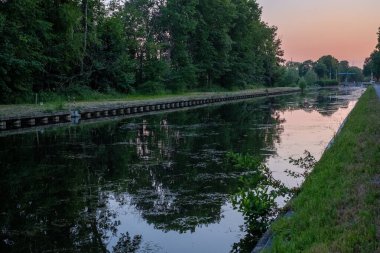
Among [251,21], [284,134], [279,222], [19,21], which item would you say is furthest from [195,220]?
[251,21]

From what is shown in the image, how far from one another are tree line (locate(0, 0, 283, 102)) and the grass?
28534 mm

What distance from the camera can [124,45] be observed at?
53188 mm

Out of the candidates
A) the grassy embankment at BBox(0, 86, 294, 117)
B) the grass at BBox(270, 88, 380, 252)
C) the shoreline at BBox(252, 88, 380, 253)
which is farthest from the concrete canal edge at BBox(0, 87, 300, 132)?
the shoreline at BBox(252, 88, 380, 253)

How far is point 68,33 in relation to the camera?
42.8 m

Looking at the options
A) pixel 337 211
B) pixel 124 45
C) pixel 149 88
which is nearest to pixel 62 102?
pixel 124 45

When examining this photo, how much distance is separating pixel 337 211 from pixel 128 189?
20.4ft

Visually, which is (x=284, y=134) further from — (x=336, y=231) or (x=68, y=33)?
(x=68, y=33)

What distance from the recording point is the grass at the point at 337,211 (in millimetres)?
5582

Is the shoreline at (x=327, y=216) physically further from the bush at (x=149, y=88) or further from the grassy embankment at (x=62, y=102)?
the bush at (x=149, y=88)

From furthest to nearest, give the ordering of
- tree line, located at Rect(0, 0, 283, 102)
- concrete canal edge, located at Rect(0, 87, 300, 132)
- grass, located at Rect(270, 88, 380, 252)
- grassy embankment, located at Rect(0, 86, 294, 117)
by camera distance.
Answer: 1. tree line, located at Rect(0, 0, 283, 102)
2. grassy embankment, located at Rect(0, 86, 294, 117)
3. concrete canal edge, located at Rect(0, 87, 300, 132)
4. grass, located at Rect(270, 88, 380, 252)

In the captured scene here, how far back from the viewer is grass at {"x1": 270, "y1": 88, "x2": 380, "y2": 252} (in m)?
5.58

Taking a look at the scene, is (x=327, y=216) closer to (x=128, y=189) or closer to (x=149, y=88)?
(x=128, y=189)

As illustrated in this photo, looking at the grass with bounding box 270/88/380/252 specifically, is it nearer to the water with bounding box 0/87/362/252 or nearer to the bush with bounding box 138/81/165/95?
the water with bounding box 0/87/362/252

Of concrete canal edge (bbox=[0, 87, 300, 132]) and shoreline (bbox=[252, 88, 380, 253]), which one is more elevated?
concrete canal edge (bbox=[0, 87, 300, 132])
